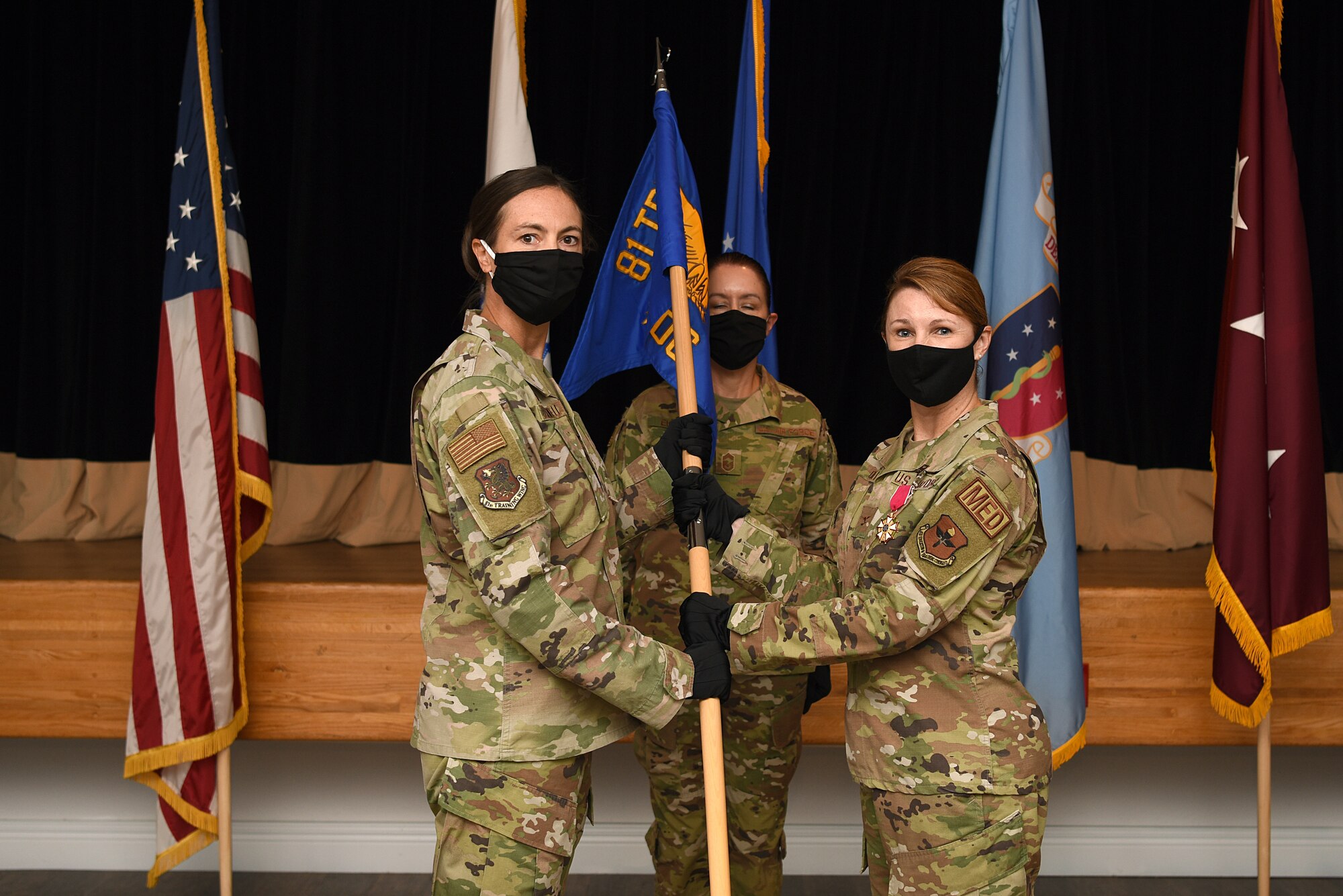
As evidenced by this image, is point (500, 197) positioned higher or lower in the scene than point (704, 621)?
higher

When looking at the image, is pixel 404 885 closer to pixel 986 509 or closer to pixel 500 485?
pixel 500 485

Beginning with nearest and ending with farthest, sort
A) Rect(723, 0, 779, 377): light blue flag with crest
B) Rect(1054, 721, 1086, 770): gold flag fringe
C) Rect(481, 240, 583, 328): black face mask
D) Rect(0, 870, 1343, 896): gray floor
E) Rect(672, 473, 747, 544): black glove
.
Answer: Rect(481, 240, 583, 328): black face mask → Rect(672, 473, 747, 544): black glove → Rect(1054, 721, 1086, 770): gold flag fringe → Rect(723, 0, 779, 377): light blue flag with crest → Rect(0, 870, 1343, 896): gray floor

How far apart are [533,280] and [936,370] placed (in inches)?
28.5

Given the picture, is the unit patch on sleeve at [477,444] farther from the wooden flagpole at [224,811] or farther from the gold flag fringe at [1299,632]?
the gold flag fringe at [1299,632]

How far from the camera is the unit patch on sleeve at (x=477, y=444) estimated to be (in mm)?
1570

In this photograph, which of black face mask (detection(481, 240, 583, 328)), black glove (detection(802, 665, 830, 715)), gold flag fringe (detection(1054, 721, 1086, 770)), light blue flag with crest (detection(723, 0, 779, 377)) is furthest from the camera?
light blue flag with crest (detection(723, 0, 779, 377))

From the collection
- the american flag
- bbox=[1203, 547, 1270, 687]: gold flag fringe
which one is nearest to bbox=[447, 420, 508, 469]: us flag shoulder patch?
the american flag

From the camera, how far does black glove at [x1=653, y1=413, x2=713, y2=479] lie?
Answer: 6.87 feet

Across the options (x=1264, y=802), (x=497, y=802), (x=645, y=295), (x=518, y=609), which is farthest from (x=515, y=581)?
(x=1264, y=802)

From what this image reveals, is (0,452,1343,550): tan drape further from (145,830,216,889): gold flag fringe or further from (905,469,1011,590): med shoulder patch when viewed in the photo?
(905,469,1011,590): med shoulder patch

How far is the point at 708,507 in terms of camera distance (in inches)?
79.7

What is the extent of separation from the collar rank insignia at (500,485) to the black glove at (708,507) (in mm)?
524

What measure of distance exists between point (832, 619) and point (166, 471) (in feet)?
5.87

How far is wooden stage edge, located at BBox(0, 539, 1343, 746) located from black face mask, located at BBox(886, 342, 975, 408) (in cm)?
134
